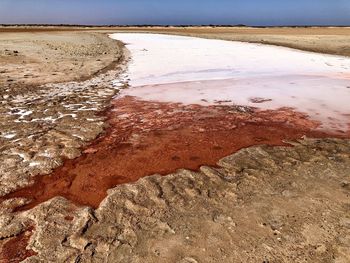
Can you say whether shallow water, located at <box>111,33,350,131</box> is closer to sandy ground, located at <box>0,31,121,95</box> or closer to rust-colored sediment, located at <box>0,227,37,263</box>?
sandy ground, located at <box>0,31,121,95</box>

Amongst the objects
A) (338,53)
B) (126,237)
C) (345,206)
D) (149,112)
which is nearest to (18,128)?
(149,112)

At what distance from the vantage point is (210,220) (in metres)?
4.67

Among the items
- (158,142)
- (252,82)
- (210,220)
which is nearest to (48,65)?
(252,82)

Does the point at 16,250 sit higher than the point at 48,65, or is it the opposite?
the point at 16,250

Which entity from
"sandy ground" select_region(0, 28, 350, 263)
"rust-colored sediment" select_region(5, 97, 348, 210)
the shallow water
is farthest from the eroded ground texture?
the shallow water

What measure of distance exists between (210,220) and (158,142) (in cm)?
289

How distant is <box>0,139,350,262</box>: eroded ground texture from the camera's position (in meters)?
4.11

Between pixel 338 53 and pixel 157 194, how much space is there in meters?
21.7

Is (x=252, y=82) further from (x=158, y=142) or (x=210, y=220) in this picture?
(x=210, y=220)

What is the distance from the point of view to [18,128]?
26.9 ft

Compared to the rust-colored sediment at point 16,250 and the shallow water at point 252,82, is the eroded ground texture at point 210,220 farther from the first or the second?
the shallow water at point 252,82

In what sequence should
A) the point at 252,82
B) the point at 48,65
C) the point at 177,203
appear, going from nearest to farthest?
the point at 177,203
the point at 252,82
the point at 48,65

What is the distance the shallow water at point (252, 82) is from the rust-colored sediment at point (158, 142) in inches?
32.4

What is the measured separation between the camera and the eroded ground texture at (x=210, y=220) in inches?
162
